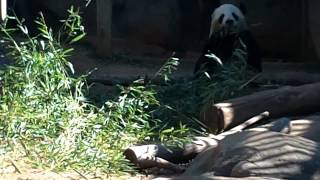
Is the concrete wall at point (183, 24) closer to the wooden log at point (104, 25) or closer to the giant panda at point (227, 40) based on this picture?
the wooden log at point (104, 25)

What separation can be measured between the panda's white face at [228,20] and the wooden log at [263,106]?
276cm

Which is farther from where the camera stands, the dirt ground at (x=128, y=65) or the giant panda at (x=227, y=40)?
the dirt ground at (x=128, y=65)

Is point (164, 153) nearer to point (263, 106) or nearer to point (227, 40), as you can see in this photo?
point (263, 106)

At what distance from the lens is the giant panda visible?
26.2 feet

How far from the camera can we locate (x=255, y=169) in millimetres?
4137

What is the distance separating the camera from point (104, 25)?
10.4m

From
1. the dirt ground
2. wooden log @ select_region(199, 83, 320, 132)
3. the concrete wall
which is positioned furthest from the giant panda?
the concrete wall

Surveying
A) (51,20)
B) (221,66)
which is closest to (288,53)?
(51,20)

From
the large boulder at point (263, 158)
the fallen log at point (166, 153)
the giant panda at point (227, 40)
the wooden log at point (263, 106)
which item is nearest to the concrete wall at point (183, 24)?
the giant panda at point (227, 40)

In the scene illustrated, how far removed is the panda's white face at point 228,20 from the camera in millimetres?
8586

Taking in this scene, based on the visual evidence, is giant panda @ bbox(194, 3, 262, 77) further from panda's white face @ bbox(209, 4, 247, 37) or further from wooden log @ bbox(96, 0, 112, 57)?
wooden log @ bbox(96, 0, 112, 57)

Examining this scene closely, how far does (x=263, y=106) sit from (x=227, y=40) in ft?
8.97

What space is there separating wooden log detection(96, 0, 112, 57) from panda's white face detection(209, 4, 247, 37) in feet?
6.81

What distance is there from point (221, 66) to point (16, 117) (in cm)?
274
